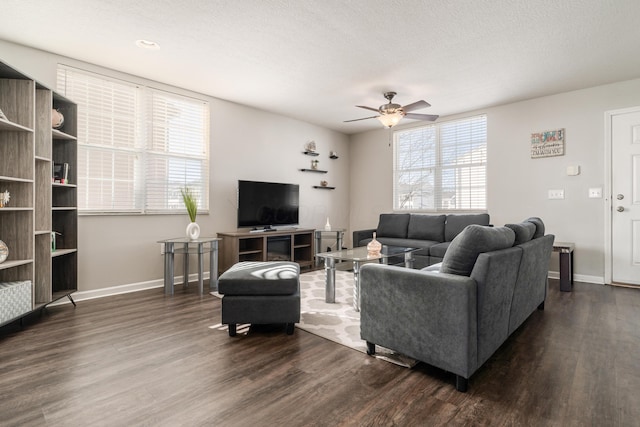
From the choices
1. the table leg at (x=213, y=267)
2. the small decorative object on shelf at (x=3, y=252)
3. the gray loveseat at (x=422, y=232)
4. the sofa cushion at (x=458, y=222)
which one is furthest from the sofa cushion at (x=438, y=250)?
the small decorative object on shelf at (x=3, y=252)

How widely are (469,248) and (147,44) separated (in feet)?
10.7

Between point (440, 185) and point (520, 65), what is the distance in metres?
2.33

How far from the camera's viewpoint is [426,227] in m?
5.05

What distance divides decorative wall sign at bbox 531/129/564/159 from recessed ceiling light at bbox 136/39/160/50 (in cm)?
484

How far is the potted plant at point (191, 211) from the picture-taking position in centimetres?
384

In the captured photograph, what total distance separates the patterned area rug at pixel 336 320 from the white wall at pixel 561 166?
2.85m

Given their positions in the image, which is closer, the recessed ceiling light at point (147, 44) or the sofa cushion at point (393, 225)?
the recessed ceiling light at point (147, 44)

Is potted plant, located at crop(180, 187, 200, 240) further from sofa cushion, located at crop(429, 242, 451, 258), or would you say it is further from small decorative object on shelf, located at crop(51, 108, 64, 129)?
sofa cushion, located at crop(429, 242, 451, 258)

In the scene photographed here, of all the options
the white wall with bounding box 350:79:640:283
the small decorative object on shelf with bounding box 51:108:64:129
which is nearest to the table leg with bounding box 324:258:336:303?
the small decorative object on shelf with bounding box 51:108:64:129

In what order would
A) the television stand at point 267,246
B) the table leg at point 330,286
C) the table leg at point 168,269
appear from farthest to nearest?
the television stand at point 267,246, the table leg at point 168,269, the table leg at point 330,286

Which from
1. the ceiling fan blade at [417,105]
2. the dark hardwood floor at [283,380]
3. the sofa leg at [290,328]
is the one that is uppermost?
the ceiling fan blade at [417,105]

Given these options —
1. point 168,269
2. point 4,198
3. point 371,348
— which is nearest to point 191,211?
point 168,269

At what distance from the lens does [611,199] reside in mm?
3959

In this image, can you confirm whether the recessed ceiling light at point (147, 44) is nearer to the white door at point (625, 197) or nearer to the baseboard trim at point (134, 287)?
the baseboard trim at point (134, 287)
